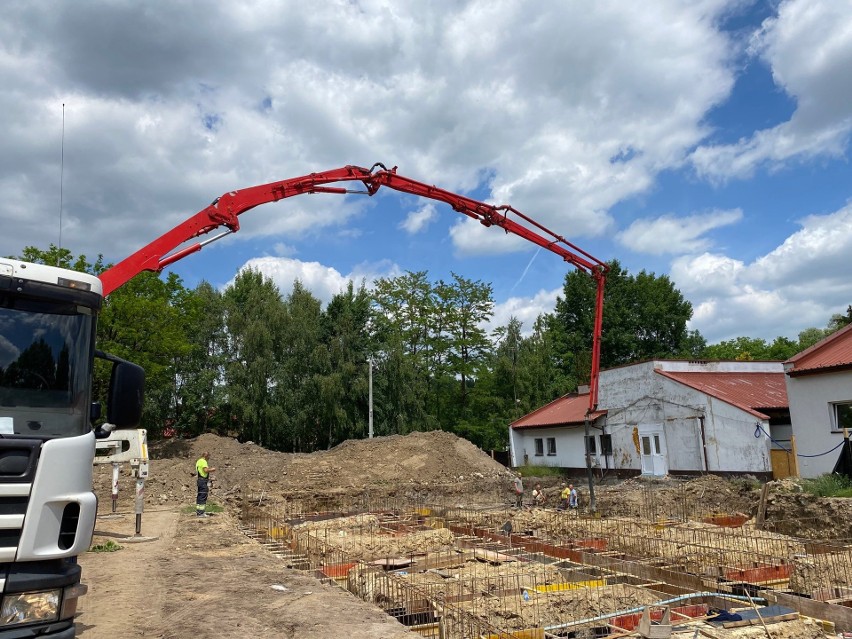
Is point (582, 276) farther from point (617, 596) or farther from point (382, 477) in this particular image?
point (617, 596)

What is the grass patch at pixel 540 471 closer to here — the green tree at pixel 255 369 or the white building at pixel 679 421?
the white building at pixel 679 421

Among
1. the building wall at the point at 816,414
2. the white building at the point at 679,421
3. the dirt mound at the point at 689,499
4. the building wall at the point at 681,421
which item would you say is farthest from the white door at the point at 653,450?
the building wall at the point at 816,414

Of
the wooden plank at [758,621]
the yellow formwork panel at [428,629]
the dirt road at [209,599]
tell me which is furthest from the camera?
the yellow formwork panel at [428,629]

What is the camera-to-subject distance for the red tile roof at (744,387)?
2147 centimetres

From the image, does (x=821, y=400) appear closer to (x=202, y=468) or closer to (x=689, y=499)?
(x=689, y=499)

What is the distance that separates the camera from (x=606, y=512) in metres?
19.6

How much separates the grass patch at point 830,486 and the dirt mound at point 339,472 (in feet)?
39.6

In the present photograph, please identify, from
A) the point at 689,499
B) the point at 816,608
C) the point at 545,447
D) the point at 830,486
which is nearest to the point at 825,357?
the point at 830,486

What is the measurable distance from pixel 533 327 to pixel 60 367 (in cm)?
4657

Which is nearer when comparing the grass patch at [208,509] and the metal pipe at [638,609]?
the metal pipe at [638,609]

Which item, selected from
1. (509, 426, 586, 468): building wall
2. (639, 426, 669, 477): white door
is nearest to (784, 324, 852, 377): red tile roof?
(639, 426, 669, 477): white door

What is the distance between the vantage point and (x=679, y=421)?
890 inches

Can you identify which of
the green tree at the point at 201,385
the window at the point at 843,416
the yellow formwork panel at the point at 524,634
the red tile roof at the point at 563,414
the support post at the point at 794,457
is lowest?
the yellow formwork panel at the point at 524,634

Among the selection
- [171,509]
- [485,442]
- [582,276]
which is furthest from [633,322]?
[171,509]
